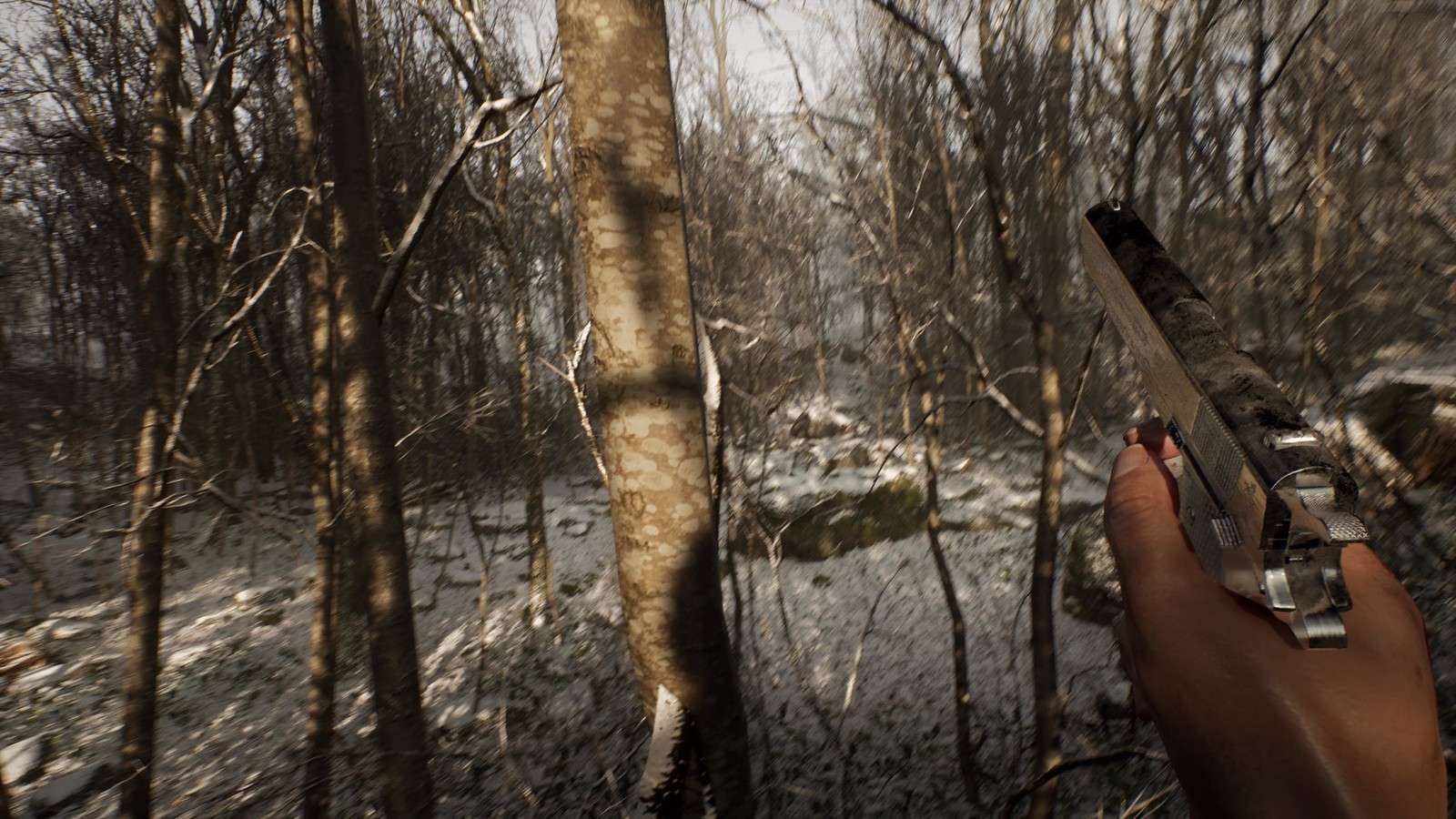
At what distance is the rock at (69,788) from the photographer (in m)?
6.72

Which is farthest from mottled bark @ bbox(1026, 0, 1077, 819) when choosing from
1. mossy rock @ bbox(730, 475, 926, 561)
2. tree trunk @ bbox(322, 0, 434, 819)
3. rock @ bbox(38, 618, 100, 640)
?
rock @ bbox(38, 618, 100, 640)

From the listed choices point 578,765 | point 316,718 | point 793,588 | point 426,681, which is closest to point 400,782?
point 316,718

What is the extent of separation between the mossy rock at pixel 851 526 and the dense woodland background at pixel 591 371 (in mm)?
65

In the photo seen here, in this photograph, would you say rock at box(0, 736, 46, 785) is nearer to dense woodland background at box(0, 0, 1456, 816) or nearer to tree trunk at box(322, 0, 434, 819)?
dense woodland background at box(0, 0, 1456, 816)

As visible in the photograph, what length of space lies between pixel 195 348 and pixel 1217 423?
40.2ft

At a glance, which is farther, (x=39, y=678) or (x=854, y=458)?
(x=854, y=458)

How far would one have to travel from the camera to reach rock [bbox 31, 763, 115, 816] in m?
6.72

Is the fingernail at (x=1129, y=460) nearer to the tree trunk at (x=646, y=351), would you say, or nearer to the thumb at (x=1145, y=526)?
the thumb at (x=1145, y=526)

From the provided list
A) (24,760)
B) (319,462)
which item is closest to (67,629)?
(24,760)

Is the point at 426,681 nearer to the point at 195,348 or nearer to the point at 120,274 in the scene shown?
the point at 195,348

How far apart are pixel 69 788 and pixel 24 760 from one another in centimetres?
98

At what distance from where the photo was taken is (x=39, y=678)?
8734 millimetres

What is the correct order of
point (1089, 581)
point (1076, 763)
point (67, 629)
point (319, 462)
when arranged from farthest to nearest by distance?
point (67, 629) → point (1089, 581) → point (319, 462) → point (1076, 763)

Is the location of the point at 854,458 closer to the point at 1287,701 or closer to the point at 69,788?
the point at 69,788
